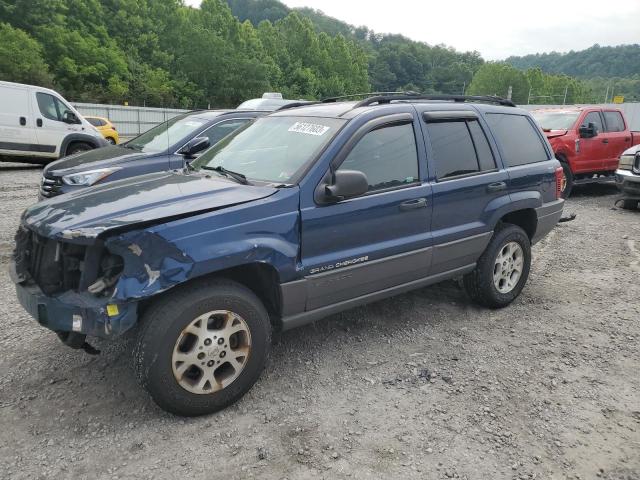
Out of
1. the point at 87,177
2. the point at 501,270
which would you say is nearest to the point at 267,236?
the point at 501,270

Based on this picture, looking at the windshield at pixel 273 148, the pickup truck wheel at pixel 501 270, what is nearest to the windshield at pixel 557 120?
the pickup truck wheel at pixel 501 270

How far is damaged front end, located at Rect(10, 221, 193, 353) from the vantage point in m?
2.57

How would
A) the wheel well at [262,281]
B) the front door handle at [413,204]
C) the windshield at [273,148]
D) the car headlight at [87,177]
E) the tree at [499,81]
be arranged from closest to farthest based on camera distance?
the wheel well at [262,281] → the windshield at [273,148] → the front door handle at [413,204] → the car headlight at [87,177] → the tree at [499,81]

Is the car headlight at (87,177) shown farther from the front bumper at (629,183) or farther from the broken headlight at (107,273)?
the front bumper at (629,183)

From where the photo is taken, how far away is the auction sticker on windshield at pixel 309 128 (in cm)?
351

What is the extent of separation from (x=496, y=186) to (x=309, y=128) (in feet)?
5.76

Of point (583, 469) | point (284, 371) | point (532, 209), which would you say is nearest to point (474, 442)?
point (583, 469)

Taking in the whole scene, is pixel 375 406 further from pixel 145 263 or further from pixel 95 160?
pixel 95 160

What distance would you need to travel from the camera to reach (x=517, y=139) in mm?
4664

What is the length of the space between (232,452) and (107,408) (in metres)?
0.88

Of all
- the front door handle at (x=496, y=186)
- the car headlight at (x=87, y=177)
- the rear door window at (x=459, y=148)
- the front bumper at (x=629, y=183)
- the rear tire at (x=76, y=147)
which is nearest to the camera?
the rear door window at (x=459, y=148)

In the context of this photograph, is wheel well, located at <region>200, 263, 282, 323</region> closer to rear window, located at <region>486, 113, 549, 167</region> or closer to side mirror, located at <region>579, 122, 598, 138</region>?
rear window, located at <region>486, 113, 549, 167</region>

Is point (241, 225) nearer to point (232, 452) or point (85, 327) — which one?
point (85, 327)

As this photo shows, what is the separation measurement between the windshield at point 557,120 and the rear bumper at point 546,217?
6.32 metres
